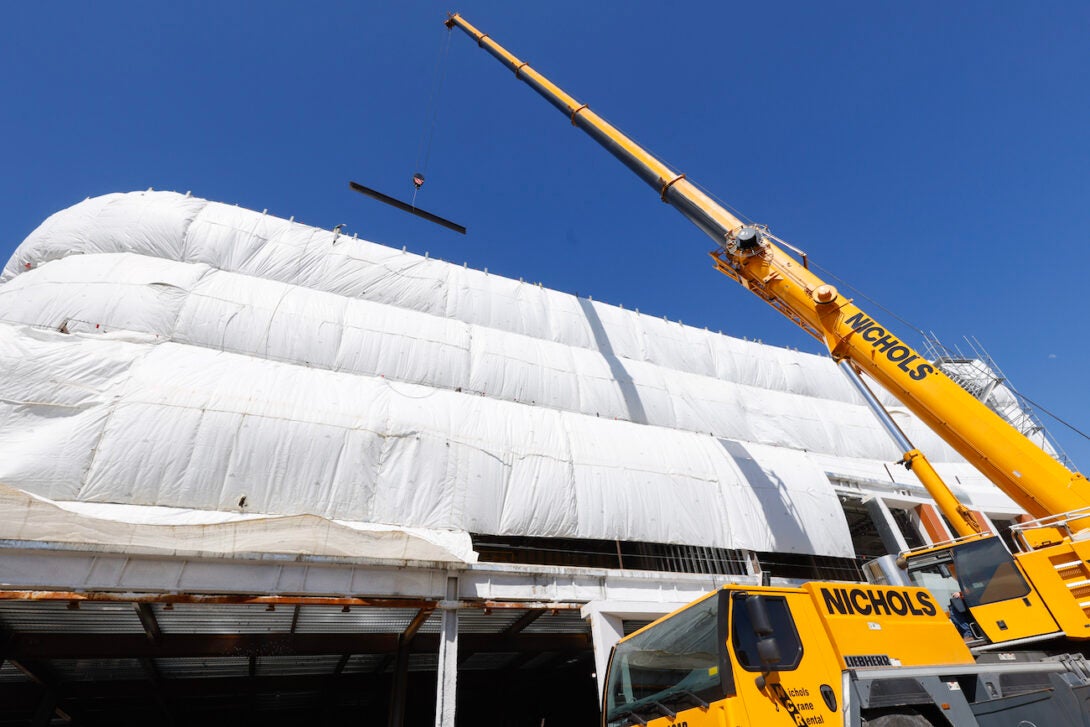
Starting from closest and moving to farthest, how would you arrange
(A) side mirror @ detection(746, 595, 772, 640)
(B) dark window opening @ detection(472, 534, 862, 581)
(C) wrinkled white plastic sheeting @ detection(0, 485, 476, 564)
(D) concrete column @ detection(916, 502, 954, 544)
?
(A) side mirror @ detection(746, 595, 772, 640) < (C) wrinkled white plastic sheeting @ detection(0, 485, 476, 564) < (B) dark window opening @ detection(472, 534, 862, 581) < (D) concrete column @ detection(916, 502, 954, 544)

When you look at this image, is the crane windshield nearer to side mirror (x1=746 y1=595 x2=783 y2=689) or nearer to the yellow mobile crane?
side mirror (x1=746 y1=595 x2=783 y2=689)

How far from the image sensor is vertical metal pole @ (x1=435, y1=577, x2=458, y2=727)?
8.48 meters

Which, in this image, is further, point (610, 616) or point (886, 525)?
point (886, 525)

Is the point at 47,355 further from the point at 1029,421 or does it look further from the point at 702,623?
the point at 1029,421

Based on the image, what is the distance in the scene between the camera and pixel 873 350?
436 inches

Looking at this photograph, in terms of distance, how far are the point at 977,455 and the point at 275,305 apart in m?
17.5

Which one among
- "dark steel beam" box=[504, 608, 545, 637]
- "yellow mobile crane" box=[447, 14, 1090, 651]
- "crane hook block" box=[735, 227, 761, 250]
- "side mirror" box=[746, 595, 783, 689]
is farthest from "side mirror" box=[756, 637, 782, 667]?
"crane hook block" box=[735, 227, 761, 250]

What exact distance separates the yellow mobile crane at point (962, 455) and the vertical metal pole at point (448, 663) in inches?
304

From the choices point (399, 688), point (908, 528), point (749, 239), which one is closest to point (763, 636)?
point (399, 688)

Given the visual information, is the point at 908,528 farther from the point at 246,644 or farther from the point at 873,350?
the point at 246,644

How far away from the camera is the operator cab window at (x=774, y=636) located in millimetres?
4297

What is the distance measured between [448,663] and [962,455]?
1027 cm

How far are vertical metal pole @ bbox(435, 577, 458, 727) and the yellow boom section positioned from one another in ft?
32.7

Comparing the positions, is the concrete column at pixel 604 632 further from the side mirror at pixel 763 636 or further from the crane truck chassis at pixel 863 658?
the side mirror at pixel 763 636
